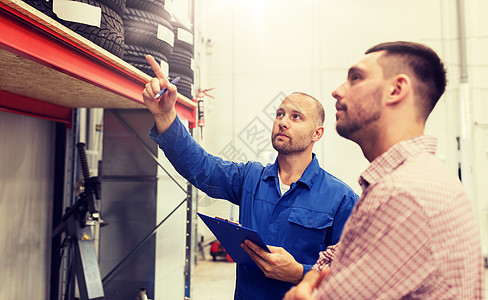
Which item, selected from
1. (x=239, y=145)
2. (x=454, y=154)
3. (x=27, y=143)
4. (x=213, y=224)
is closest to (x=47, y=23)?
(x=213, y=224)

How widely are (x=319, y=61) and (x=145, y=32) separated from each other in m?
4.40

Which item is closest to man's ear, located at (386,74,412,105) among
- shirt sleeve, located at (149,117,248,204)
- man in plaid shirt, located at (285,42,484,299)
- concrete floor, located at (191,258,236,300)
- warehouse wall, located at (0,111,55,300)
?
man in plaid shirt, located at (285,42,484,299)

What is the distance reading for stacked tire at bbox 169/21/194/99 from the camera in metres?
2.89

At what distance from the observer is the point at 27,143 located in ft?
8.86

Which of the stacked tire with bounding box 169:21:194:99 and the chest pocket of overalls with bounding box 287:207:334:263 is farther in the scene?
the stacked tire with bounding box 169:21:194:99

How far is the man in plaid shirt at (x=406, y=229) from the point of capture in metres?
0.74

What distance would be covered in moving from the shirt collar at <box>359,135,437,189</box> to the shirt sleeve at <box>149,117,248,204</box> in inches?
38.8

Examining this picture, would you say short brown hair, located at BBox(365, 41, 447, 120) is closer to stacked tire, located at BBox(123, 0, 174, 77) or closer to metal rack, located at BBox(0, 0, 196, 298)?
metal rack, located at BBox(0, 0, 196, 298)

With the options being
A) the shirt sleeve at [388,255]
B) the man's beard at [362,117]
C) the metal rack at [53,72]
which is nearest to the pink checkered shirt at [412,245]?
the shirt sleeve at [388,255]

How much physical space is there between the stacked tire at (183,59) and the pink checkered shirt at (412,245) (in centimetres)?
238

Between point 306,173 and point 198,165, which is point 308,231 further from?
point 198,165

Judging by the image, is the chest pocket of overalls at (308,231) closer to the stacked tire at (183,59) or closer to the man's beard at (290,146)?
the man's beard at (290,146)

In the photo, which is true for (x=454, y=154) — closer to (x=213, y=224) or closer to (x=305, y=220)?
(x=305, y=220)

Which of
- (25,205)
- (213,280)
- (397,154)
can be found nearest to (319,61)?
(213,280)
